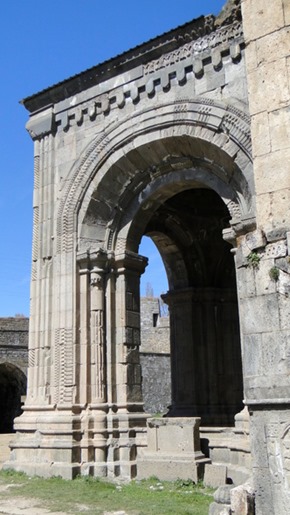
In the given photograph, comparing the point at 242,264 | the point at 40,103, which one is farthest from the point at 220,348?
the point at 242,264

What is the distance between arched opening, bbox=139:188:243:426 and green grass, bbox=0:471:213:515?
434 cm

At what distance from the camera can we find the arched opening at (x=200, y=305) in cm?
1326

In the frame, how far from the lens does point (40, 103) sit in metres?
11.9

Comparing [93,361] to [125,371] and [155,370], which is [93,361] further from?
[155,370]

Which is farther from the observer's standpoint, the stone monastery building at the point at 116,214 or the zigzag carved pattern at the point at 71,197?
→ the zigzag carved pattern at the point at 71,197

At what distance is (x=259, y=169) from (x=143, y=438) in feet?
19.9

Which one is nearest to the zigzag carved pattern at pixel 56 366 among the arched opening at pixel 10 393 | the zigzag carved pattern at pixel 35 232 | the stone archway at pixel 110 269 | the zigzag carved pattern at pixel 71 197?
the stone archway at pixel 110 269

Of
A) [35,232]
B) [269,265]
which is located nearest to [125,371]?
[35,232]

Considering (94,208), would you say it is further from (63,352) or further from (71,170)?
(63,352)

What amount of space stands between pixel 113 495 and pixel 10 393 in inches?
601

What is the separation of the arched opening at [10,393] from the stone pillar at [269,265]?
18239mm

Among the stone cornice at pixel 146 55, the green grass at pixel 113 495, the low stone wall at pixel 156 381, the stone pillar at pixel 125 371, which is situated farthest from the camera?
the low stone wall at pixel 156 381

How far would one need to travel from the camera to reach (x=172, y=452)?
29.5 ft

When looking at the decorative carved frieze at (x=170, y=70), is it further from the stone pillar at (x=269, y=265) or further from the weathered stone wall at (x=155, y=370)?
the weathered stone wall at (x=155, y=370)
